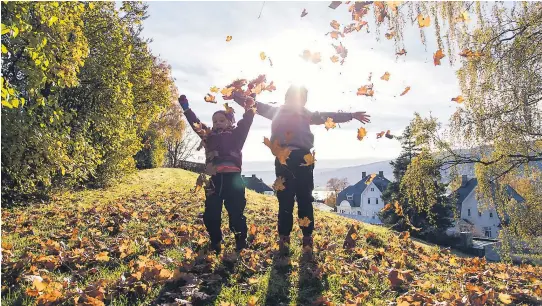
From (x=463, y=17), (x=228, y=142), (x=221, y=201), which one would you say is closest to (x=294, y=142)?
(x=228, y=142)

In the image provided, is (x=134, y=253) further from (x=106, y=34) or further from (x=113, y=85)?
(x=106, y=34)

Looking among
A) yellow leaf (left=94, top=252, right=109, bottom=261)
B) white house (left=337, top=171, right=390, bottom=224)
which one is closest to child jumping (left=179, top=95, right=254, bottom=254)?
yellow leaf (left=94, top=252, right=109, bottom=261)

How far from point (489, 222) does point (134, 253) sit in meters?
58.4

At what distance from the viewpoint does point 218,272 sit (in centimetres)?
384

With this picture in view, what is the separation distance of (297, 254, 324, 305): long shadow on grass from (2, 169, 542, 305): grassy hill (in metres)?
0.01

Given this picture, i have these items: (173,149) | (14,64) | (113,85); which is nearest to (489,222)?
(173,149)

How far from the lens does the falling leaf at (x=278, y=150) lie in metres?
4.44

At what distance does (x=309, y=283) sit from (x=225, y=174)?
5.30 feet

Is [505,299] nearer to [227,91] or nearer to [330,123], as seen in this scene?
[330,123]

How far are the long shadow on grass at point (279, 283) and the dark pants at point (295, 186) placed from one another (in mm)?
574

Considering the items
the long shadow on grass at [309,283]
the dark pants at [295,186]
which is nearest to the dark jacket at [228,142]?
the dark pants at [295,186]

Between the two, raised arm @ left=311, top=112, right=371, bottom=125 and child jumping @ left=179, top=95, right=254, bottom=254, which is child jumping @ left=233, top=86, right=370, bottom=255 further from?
child jumping @ left=179, top=95, right=254, bottom=254

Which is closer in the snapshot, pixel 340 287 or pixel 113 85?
pixel 340 287

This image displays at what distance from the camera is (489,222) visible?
171 ft
